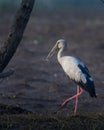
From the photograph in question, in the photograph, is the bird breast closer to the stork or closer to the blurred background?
the stork

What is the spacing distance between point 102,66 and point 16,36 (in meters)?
7.56

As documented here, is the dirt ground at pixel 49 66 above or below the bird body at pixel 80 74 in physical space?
below

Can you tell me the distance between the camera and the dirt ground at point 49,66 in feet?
45.7

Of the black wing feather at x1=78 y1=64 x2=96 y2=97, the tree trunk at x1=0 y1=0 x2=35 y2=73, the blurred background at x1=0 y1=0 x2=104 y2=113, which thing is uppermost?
the tree trunk at x1=0 y1=0 x2=35 y2=73

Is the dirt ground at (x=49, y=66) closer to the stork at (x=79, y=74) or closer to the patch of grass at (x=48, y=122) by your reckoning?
the stork at (x=79, y=74)

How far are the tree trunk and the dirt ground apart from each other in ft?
3.82

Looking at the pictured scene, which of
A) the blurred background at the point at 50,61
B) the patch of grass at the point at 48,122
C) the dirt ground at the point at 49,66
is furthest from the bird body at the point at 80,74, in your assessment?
the patch of grass at the point at 48,122

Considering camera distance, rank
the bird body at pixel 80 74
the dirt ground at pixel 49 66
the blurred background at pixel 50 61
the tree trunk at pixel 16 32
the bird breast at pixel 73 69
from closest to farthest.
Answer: the tree trunk at pixel 16 32 < the bird body at pixel 80 74 < the bird breast at pixel 73 69 < the dirt ground at pixel 49 66 < the blurred background at pixel 50 61

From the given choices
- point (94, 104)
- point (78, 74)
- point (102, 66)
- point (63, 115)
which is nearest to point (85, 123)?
point (63, 115)

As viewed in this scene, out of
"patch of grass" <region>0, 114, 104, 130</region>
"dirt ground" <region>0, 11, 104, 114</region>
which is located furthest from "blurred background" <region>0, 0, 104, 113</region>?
"patch of grass" <region>0, 114, 104, 130</region>

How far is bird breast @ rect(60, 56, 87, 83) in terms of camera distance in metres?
12.4

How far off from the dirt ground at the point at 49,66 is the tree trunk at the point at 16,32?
3.82 feet

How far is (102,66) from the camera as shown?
19.6 metres

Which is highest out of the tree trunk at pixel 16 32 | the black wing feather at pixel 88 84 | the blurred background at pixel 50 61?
the tree trunk at pixel 16 32
